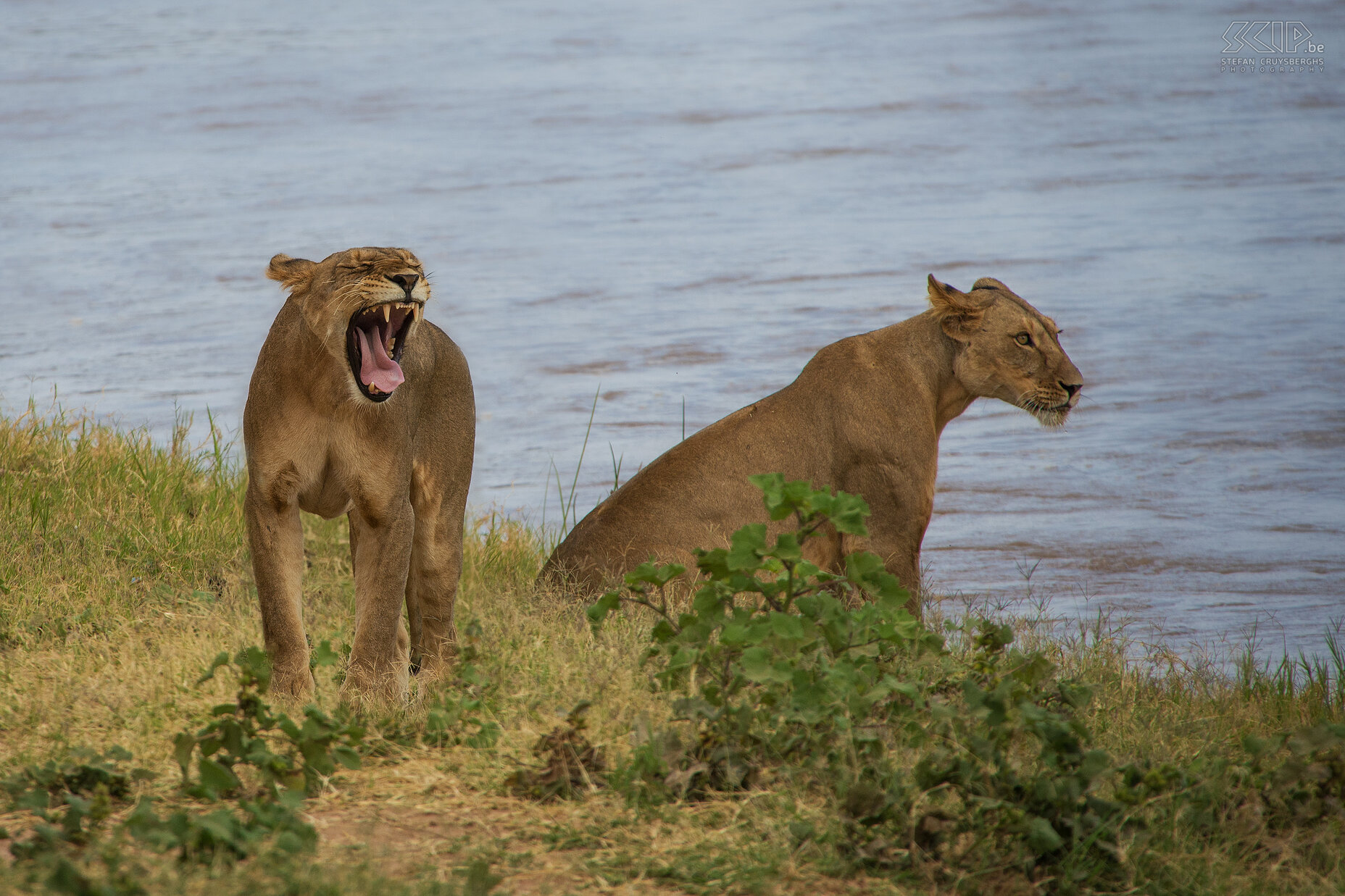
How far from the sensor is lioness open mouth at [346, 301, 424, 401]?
468cm

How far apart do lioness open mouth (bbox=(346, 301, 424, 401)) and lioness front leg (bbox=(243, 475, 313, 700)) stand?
0.42m

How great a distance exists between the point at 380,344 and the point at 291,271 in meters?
0.36

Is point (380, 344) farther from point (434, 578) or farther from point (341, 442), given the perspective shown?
point (434, 578)

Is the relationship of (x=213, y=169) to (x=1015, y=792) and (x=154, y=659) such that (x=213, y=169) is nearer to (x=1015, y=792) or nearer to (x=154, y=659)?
Result: (x=154, y=659)

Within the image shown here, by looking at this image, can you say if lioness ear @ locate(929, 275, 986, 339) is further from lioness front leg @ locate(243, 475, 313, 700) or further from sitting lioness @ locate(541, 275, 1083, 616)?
lioness front leg @ locate(243, 475, 313, 700)

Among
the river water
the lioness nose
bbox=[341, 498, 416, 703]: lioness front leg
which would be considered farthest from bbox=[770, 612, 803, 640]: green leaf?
the river water

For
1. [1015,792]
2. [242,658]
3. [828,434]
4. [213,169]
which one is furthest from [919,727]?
[213,169]

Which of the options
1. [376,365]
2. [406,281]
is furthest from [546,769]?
[406,281]

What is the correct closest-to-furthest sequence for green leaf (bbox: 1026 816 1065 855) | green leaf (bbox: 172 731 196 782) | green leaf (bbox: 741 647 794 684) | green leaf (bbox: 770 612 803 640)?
green leaf (bbox: 1026 816 1065 855) → green leaf (bbox: 172 731 196 782) → green leaf (bbox: 741 647 794 684) → green leaf (bbox: 770 612 803 640)

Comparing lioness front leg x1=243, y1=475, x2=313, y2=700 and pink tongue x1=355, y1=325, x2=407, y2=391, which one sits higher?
pink tongue x1=355, y1=325, x2=407, y2=391

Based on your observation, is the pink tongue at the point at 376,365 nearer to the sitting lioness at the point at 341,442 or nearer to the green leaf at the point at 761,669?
the sitting lioness at the point at 341,442

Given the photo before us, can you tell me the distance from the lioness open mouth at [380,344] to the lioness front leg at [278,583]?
425mm

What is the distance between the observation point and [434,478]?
535 cm

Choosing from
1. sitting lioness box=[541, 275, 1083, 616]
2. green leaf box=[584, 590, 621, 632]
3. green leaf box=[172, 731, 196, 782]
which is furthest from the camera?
sitting lioness box=[541, 275, 1083, 616]
